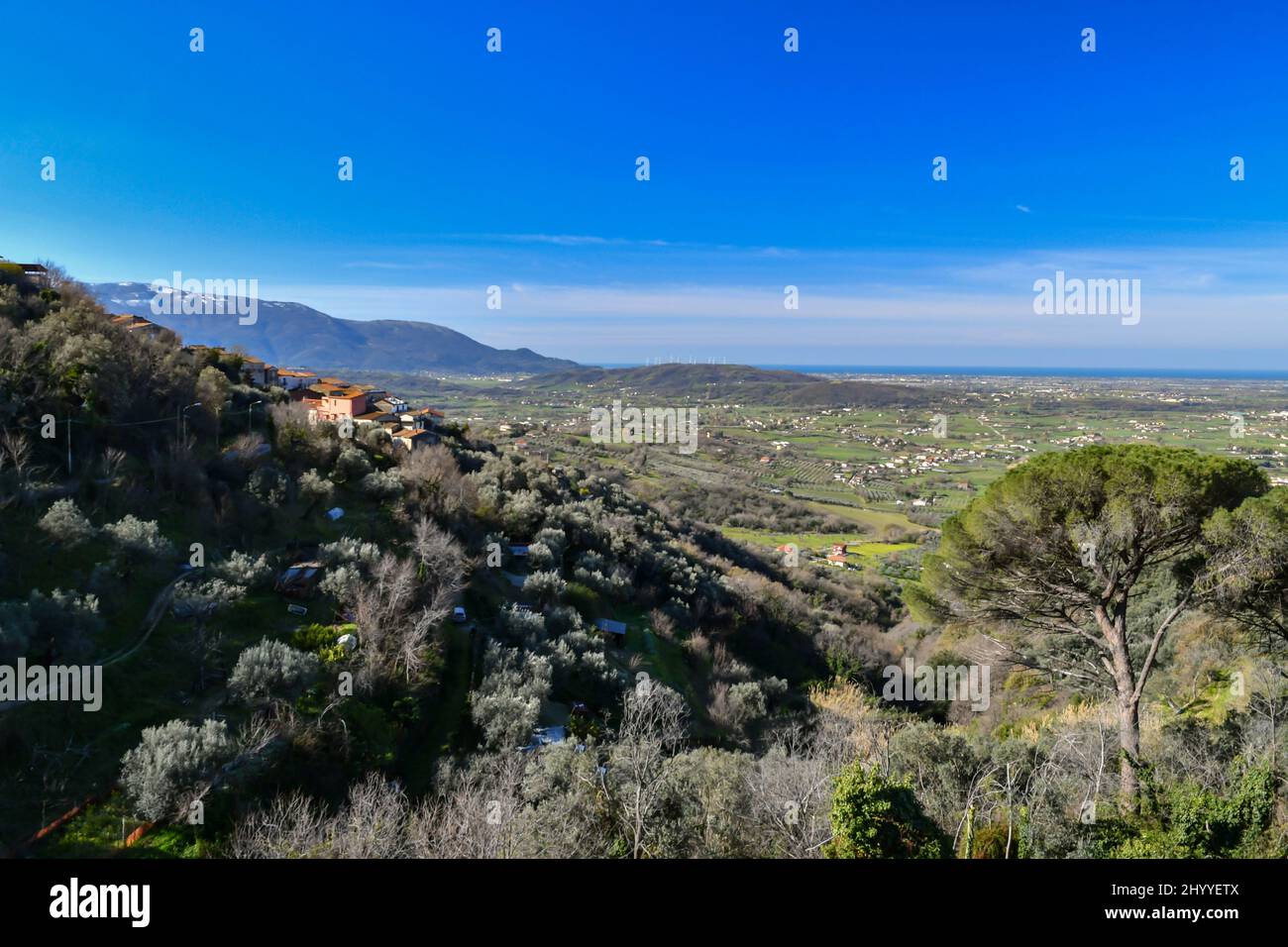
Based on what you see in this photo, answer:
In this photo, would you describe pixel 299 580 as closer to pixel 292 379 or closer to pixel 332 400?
pixel 332 400

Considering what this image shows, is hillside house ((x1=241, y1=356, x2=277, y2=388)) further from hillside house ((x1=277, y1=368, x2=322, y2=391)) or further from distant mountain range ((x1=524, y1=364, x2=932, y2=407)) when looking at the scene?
distant mountain range ((x1=524, y1=364, x2=932, y2=407))

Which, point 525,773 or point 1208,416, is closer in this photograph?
point 525,773

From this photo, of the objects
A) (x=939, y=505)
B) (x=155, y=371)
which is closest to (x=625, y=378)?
(x=939, y=505)

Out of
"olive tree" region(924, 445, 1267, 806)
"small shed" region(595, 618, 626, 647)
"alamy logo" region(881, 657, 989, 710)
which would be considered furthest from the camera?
"small shed" region(595, 618, 626, 647)

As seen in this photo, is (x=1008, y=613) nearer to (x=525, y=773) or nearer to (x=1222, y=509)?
(x=1222, y=509)

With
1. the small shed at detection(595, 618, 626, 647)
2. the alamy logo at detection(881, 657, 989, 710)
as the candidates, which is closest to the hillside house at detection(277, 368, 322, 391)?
the small shed at detection(595, 618, 626, 647)

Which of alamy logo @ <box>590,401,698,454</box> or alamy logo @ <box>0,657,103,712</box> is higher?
alamy logo @ <box>590,401,698,454</box>

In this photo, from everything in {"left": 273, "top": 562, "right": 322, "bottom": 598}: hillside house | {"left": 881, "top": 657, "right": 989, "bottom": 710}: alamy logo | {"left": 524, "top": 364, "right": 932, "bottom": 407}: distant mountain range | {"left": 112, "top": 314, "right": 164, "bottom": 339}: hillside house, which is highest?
{"left": 524, "top": 364, "right": 932, "bottom": 407}: distant mountain range
